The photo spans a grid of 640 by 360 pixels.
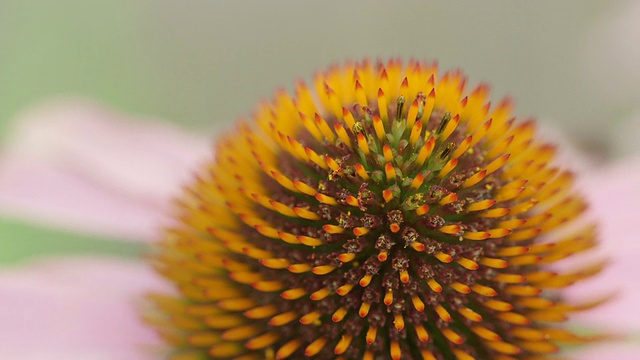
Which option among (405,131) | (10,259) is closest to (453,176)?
(405,131)

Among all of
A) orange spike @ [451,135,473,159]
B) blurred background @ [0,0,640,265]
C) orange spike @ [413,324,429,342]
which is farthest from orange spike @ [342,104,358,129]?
blurred background @ [0,0,640,265]

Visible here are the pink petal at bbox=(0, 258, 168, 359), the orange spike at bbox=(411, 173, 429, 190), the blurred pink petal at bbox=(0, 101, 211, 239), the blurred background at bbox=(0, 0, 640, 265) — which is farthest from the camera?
the blurred background at bbox=(0, 0, 640, 265)

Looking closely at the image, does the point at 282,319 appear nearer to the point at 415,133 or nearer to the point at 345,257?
the point at 345,257

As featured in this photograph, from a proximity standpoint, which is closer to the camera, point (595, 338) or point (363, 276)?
point (363, 276)

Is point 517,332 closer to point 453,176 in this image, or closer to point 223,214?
point 453,176

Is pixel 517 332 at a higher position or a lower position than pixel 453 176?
lower

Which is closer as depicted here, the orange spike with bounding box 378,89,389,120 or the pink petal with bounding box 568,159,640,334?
the orange spike with bounding box 378,89,389,120

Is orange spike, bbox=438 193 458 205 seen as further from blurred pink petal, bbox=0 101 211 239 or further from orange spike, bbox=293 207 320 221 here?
blurred pink petal, bbox=0 101 211 239
